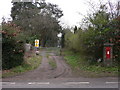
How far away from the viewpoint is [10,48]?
38.0ft

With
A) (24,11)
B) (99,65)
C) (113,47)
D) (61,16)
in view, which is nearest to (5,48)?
(99,65)

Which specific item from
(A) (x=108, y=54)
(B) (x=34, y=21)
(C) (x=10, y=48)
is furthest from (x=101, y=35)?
(B) (x=34, y=21)

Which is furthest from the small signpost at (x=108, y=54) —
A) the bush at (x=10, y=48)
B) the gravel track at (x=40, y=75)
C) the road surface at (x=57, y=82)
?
the bush at (x=10, y=48)

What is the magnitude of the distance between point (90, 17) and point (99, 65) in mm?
5109

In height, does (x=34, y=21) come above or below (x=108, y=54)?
above

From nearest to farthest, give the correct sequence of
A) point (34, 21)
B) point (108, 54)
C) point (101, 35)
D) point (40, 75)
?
point (40, 75)
point (108, 54)
point (101, 35)
point (34, 21)

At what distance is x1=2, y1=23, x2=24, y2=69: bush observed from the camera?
11.3 meters

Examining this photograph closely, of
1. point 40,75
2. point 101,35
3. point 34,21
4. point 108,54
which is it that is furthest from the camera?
point 34,21

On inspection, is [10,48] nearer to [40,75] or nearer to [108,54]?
[40,75]

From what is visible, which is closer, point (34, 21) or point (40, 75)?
point (40, 75)

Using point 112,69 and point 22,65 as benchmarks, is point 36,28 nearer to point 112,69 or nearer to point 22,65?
point 22,65

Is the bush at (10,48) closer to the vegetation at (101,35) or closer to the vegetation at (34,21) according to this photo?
the vegetation at (101,35)

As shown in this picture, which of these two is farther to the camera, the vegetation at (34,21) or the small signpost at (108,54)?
the vegetation at (34,21)

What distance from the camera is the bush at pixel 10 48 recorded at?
11320 mm
